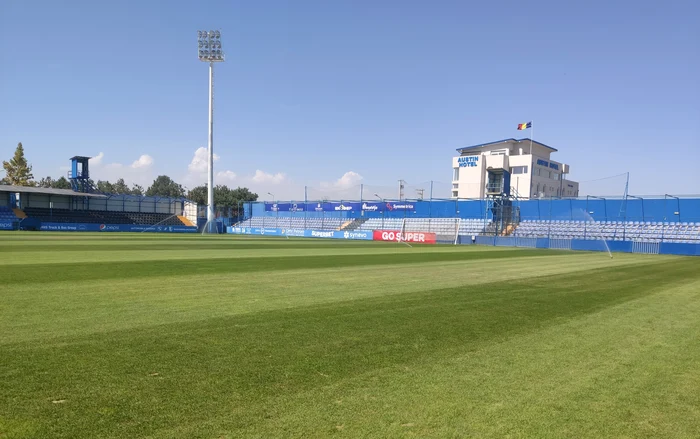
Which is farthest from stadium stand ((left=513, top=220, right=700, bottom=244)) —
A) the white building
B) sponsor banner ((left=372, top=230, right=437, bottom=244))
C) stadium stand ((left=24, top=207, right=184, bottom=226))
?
stadium stand ((left=24, top=207, right=184, bottom=226))

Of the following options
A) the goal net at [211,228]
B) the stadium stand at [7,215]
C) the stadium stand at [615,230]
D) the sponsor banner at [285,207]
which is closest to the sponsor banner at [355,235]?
the sponsor banner at [285,207]

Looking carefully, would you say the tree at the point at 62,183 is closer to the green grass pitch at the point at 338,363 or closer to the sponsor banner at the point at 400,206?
the sponsor banner at the point at 400,206

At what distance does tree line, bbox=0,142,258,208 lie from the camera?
85.9 m

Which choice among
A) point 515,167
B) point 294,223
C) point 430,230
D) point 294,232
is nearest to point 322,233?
point 294,232

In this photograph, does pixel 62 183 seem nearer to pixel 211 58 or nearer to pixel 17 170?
pixel 17 170

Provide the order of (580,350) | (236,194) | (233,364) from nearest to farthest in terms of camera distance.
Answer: (233,364) → (580,350) → (236,194)

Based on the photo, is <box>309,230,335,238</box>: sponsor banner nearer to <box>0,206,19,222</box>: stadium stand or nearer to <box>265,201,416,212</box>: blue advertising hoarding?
<box>265,201,416,212</box>: blue advertising hoarding

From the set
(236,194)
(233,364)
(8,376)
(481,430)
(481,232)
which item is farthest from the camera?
(236,194)

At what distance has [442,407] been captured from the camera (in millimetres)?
4500

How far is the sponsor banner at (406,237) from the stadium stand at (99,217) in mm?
32020

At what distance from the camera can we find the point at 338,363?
5.79 meters

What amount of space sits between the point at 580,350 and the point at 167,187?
161 m

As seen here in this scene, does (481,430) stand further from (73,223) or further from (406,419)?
(73,223)

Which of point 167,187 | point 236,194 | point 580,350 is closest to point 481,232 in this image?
point 580,350
